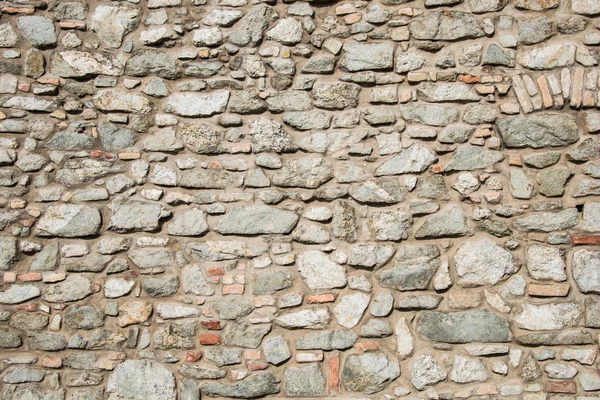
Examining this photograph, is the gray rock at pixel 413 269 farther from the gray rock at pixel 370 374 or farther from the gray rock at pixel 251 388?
the gray rock at pixel 251 388

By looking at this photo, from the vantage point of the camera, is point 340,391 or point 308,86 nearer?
point 340,391

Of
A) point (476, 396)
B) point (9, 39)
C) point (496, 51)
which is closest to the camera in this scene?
point (476, 396)

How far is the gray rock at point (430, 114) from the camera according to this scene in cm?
320

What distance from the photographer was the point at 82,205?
10.8 feet

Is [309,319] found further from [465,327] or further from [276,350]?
[465,327]

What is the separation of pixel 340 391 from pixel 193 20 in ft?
7.70

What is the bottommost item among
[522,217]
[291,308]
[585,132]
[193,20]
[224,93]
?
[291,308]

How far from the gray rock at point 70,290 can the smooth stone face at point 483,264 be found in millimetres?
2132

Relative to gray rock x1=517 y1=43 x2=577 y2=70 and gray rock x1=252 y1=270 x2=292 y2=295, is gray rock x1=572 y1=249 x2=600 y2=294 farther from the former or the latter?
gray rock x1=252 y1=270 x2=292 y2=295

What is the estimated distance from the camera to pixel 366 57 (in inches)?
129

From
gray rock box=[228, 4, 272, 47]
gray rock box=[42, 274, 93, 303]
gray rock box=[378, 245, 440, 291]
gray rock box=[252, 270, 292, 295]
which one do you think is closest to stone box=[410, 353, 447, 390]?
gray rock box=[378, 245, 440, 291]

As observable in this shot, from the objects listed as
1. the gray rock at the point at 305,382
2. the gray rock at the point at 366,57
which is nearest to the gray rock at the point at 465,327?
the gray rock at the point at 305,382

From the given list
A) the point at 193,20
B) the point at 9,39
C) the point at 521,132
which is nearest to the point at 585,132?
the point at 521,132

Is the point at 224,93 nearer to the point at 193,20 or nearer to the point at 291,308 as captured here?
the point at 193,20
